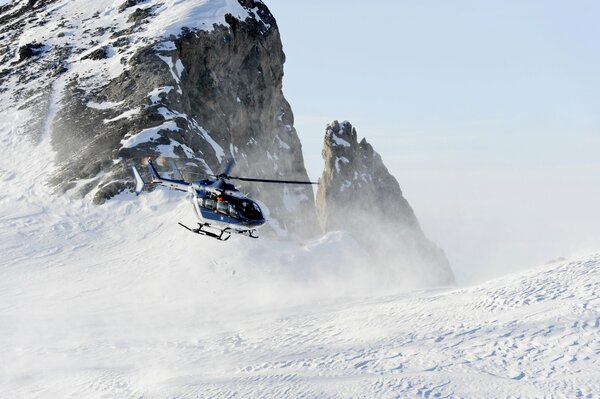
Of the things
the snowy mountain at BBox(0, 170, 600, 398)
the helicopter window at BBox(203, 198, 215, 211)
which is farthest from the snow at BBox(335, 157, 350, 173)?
the helicopter window at BBox(203, 198, 215, 211)

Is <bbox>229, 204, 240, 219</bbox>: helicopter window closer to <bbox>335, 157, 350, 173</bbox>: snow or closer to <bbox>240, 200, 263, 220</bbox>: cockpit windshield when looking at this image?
<bbox>240, 200, 263, 220</bbox>: cockpit windshield

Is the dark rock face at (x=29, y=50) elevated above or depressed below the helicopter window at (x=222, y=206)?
above

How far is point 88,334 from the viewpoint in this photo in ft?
120

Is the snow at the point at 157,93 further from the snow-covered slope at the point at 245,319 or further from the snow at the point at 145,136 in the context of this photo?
the snow-covered slope at the point at 245,319

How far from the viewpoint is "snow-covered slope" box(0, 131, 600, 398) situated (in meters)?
30.1

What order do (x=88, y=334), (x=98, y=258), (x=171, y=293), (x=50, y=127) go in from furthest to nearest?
(x=50, y=127)
(x=98, y=258)
(x=171, y=293)
(x=88, y=334)

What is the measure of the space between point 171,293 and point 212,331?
6255 millimetres

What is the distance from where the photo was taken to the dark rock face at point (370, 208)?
228ft

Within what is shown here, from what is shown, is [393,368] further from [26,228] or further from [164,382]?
[26,228]

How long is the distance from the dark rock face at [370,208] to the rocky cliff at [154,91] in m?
4.94

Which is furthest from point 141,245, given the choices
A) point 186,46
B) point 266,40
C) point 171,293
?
point 266,40

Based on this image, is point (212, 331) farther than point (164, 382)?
A: Yes

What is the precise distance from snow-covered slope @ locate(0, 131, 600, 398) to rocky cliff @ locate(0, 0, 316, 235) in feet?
18.8

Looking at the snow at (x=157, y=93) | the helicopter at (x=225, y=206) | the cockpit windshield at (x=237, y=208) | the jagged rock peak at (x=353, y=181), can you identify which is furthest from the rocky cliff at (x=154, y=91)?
the cockpit windshield at (x=237, y=208)
